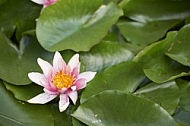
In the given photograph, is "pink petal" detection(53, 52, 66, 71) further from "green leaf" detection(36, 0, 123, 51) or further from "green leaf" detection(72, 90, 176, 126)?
"green leaf" detection(72, 90, 176, 126)

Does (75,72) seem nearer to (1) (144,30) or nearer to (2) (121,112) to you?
(2) (121,112)

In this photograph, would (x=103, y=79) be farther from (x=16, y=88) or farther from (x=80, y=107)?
(x=16, y=88)

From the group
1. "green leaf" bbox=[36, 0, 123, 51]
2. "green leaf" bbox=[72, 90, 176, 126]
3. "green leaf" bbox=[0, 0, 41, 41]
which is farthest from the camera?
"green leaf" bbox=[0, 0, 41, 41]

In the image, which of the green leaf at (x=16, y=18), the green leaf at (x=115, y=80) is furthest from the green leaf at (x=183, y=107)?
the green leaf at (x=16, y=18)

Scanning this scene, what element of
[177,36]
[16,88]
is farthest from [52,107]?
[177,36]

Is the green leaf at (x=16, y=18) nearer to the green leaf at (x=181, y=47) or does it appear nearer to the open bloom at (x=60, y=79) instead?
the open bloom at (x=60, y=79)

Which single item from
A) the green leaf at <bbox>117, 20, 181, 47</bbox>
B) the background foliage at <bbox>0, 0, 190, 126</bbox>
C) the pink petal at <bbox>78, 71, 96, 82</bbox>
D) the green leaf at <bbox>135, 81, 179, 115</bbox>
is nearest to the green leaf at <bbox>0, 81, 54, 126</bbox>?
the background foliage at <bbox>0, 0, 190, 126</bbox>

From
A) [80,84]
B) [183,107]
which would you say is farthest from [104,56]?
[183,107]
